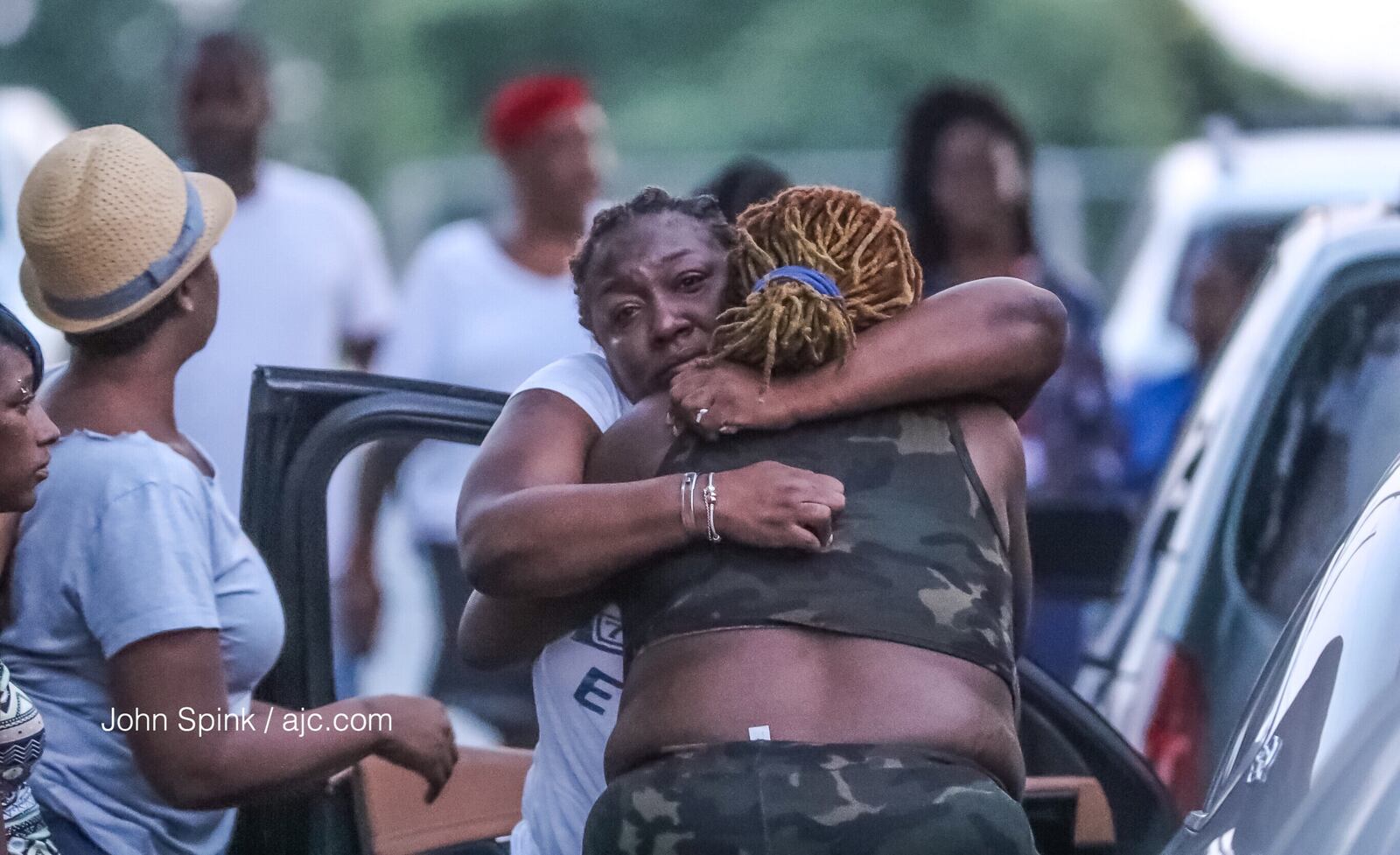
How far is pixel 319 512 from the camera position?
10.1 ft

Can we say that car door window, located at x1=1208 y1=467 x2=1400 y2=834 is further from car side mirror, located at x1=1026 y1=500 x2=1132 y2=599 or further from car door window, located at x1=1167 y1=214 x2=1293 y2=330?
car door window, located at x1=1167 y1=214 x2=1293 y2=330

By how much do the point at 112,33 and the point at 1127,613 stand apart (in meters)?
21.7

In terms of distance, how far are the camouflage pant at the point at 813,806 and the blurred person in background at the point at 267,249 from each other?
268 centimetres

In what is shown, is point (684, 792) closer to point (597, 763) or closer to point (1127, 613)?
point (597, 763)

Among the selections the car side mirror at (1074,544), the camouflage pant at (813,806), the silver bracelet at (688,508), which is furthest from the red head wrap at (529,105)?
the camouflage pant at (813,806)

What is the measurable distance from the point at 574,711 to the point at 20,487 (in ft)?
2.59

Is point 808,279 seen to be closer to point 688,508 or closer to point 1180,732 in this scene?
point 688,508

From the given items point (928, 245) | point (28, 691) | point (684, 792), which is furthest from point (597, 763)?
point (928, 245)

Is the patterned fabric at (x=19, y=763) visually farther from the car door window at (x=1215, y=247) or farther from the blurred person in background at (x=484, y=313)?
the car door window at (x=1215, y=247)

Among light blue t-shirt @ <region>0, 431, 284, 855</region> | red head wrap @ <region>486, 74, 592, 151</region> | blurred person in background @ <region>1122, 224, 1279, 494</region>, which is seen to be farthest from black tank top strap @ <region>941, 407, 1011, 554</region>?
blurred person in background @ <region>1122, 224, 1279, 494</region>

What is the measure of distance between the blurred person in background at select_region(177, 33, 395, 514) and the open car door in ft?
5.65

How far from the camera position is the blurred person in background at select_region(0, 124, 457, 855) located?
109 inches

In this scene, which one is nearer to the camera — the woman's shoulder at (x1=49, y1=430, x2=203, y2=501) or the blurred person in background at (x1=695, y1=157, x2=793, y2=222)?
the woman's shoulder at (x1=49, y1=430, x2=203, y2=501)

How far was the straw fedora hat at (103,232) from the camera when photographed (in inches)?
115
